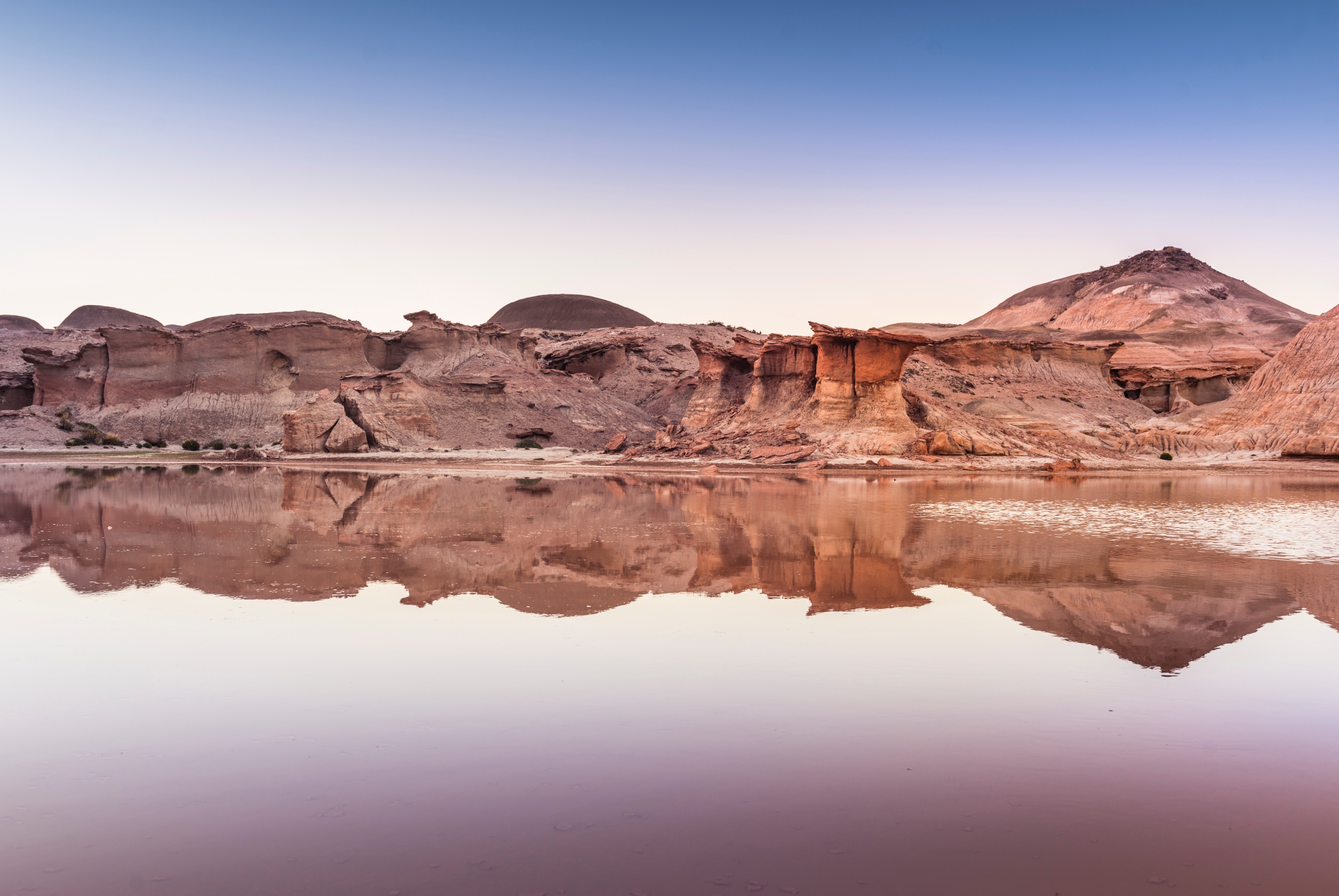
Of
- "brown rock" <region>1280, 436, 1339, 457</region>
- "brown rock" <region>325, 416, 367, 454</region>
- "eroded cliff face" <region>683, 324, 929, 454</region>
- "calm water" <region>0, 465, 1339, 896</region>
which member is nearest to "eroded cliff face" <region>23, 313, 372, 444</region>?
"brown rock" <region>325, 416, 367, 454</region>

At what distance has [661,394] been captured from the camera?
178 ft

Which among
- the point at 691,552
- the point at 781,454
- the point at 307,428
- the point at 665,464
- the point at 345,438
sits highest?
the point at 307,428

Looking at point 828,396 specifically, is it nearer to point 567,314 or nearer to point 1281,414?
point 1281,414

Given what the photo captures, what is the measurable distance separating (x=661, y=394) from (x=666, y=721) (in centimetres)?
4946

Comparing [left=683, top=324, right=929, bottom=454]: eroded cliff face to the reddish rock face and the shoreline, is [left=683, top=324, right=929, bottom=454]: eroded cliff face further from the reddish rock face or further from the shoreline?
the reddish rock face

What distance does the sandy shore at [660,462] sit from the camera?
31109mm

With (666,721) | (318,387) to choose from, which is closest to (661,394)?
(318,387)

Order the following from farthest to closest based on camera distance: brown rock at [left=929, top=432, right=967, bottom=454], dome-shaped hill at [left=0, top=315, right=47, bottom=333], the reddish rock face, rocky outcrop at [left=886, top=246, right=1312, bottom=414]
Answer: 1. dome-shaped hill at [left=0, top=315, right=47, bottom=333]
2. rocky outcrop at [left=886, top=246, right=1312, bottom=414]
3. the reddish rock face
4. brown rock at [left=929, top=432, right=967, bottom=454]

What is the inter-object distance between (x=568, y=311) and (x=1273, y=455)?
81122 mm

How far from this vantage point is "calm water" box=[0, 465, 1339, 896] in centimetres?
346

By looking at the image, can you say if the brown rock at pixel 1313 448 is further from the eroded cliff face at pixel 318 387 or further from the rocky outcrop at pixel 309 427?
the rocky outcrop at pixel 309 427

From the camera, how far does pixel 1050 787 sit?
163 inches

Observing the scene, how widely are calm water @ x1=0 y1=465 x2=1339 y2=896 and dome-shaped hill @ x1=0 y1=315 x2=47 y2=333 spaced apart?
333ft

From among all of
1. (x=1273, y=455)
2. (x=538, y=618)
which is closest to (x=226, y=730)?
(x=538, y=618)
